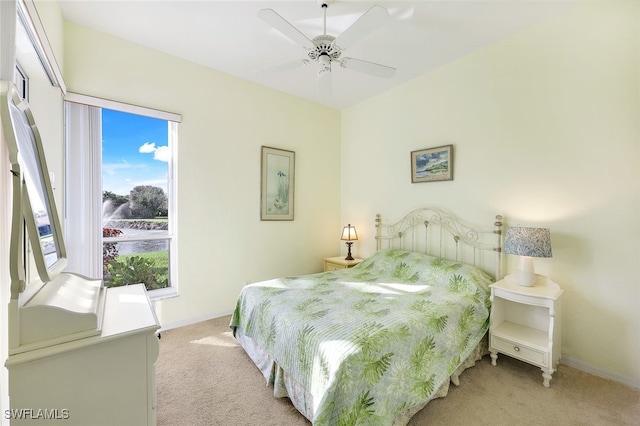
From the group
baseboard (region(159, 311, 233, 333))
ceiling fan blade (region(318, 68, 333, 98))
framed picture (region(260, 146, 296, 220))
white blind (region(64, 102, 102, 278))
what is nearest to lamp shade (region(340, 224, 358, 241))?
framed picture (region(260, 146, 296, 220))

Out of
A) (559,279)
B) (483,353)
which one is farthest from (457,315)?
(559,279)

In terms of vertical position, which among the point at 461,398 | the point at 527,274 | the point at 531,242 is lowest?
the point at 461,398

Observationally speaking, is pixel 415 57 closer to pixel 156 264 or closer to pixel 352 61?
pixel 352 61

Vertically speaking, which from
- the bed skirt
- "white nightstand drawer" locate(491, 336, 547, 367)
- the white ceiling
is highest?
the white ceiling

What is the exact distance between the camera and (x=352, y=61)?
217cm

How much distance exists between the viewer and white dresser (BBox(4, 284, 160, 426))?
920mm

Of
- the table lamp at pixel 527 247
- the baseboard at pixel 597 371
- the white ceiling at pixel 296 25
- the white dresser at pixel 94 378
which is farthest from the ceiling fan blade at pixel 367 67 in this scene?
the baseboard at pixel 597 371

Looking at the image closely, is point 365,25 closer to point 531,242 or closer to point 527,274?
point 531,242

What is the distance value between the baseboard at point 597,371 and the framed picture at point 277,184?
10.5 ft

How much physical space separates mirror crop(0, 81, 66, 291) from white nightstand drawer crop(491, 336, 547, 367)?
2908 millimetres

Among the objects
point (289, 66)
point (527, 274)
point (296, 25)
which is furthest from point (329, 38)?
point (527, 274)

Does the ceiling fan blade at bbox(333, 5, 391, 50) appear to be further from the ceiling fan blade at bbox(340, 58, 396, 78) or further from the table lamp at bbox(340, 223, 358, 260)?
the table lamp at bbox(340, 223, 358, 260)

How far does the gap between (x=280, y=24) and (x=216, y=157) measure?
1843mm

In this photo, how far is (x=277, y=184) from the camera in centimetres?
379
